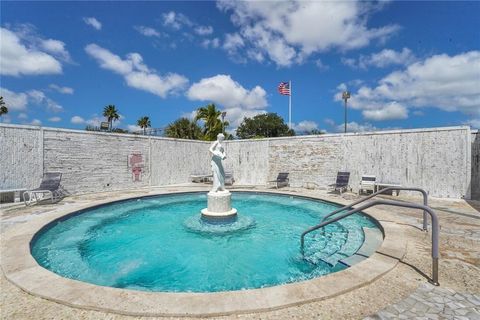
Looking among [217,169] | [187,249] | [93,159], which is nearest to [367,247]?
[187,249]

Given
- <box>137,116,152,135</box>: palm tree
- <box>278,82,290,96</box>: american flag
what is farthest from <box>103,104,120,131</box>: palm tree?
<box>278,82,290,96</box>: american flag

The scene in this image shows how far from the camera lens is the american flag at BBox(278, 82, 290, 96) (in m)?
21.7

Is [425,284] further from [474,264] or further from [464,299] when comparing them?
[474,264]

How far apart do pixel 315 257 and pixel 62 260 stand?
4767mm

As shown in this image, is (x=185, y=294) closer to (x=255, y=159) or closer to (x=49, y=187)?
(x=49, y=187)

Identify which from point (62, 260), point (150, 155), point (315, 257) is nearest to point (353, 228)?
point (315, 257)

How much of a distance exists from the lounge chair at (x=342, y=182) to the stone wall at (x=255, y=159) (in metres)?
0.60

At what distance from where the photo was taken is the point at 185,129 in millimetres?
33469

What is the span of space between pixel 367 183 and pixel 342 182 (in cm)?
106

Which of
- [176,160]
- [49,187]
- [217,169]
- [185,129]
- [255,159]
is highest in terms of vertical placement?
[185,129]

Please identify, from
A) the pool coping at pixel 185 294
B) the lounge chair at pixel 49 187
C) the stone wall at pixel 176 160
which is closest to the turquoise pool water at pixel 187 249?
the pool coping at pixel 185 294

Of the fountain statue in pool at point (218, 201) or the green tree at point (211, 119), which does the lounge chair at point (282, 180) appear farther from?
the green tree at point (211, 119)

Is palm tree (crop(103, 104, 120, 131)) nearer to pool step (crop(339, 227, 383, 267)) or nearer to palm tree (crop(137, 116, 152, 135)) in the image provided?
palm tree (crop(137, 116, 152, 135))

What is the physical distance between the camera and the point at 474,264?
371cm
